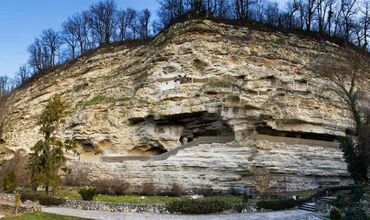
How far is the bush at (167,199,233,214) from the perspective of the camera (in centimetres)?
1942

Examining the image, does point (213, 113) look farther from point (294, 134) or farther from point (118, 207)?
point (118, 207)

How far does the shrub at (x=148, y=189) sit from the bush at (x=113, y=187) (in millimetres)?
1063

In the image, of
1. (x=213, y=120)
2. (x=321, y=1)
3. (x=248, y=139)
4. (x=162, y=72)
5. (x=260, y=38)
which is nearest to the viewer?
(x=248, y=139)

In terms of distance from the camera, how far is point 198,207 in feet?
63.8

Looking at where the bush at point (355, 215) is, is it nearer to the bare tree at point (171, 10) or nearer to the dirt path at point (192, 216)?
the dirt path at point (192, 216)

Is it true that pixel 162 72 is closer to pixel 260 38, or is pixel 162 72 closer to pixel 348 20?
pixel 260 38

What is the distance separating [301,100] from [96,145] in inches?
627

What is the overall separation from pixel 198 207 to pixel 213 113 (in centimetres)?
1255

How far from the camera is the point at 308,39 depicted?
39.2 meters

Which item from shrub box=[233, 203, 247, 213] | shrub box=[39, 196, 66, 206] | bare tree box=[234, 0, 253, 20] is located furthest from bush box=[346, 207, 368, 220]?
bare tree box=[234, 0, 253, 20]

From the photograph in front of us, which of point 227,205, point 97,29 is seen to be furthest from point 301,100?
point 97,29

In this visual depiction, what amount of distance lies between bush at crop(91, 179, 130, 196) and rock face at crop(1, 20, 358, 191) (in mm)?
1477

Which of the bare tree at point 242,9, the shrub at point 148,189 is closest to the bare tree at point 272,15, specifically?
the bare tree at point 242,9

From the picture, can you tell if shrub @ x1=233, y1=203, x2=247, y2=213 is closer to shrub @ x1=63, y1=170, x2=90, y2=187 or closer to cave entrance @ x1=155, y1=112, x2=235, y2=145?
cave entrance @ x1=155, y1=112, x2=235, y2=145
